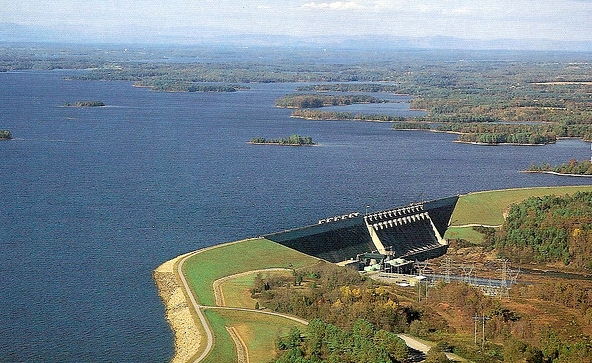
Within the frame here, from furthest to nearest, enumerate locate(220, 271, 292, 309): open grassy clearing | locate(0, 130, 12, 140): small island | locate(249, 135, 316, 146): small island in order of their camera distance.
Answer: locate(249, 135, 316, 146): small island < locate(0, 130, 12, 140): small island < locate(220, 271, 292, 309): open grassy clearing

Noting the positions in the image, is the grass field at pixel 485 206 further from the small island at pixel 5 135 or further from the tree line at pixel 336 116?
the tree line at pixel 336 116

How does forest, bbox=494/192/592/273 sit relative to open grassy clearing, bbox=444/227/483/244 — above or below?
above

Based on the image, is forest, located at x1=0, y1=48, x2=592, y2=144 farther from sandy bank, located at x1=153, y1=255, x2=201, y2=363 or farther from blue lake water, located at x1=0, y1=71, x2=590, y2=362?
sandy bank, located at x1=153, y1=255, x2=201, y2=363

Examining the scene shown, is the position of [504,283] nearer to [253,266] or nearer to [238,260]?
[253,266]

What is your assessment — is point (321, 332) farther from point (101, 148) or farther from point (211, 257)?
point (101, 148)

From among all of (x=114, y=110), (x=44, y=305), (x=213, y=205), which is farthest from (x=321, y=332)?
(x=114, y=110)

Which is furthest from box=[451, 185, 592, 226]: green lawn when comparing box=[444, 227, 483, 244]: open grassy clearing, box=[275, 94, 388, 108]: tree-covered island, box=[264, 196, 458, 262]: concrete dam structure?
box=[275, 94, 388, 108]: tree-covered island
